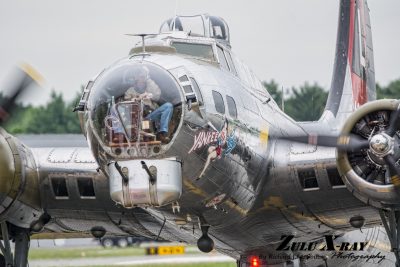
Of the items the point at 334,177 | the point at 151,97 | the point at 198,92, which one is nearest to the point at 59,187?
the point at 198,92

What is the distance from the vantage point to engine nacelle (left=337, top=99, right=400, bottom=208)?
51.1 feet

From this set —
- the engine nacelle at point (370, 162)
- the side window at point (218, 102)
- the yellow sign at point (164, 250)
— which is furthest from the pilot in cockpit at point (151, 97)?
the yellow sign at point (164, 250)

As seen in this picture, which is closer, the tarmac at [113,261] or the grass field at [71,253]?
the tarmac at [113,261]

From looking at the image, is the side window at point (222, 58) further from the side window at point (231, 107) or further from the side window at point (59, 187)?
the side window at point (59, 187)

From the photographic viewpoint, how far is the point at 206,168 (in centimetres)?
1488

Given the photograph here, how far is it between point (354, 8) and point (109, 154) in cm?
1236

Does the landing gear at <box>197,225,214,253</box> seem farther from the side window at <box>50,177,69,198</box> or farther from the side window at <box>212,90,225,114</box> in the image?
the side window at <box>50,177,69,198</box>

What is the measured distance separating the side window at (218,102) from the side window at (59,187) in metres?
4.10

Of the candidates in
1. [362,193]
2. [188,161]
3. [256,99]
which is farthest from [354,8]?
[188,161]

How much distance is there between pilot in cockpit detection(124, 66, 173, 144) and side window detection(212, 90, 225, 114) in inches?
51.0

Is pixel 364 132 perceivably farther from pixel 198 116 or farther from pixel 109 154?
pixel 109 154

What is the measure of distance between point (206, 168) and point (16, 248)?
5.69 m

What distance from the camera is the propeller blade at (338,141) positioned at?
15695mm

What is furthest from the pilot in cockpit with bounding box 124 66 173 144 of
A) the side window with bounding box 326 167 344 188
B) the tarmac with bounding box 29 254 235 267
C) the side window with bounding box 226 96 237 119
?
the tarmac with bounding box 29 254 235 267
